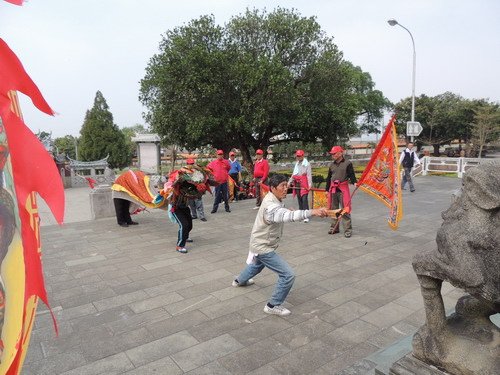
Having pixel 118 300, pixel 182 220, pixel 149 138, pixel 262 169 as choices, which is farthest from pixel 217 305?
pixel 149 138

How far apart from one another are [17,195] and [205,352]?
2.70 meters

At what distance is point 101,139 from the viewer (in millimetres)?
39094

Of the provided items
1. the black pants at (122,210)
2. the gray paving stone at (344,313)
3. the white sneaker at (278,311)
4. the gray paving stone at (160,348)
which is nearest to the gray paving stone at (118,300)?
the gray paving stone at (160,348)

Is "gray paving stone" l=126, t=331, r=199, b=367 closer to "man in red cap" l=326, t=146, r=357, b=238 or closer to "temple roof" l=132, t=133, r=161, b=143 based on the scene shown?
"man in red cap" l=326, t=146, r=357, b=238

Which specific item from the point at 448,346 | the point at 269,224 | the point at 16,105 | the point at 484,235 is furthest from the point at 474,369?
the point at 16,105

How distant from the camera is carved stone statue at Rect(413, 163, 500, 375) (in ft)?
7.09

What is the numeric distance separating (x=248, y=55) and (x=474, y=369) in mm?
16218

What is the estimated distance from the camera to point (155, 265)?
613 cm

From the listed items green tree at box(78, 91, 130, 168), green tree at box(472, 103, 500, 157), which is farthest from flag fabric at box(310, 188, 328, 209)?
green tree at box(78, 91, 130, 168)

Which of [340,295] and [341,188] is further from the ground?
[341,188]

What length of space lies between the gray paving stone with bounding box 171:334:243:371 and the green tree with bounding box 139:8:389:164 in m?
13.4

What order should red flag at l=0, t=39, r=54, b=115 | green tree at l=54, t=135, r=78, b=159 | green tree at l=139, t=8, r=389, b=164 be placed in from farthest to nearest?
green tree at l=54, t=135, r=78, b=159, green tree at l=139, t=8, r=389, b=164, red flag at l=0, t=39, r=54, b=115

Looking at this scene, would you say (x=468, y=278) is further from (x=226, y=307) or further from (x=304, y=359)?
(x=226, y=307)

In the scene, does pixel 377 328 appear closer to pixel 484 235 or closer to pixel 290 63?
pixel 484 235
